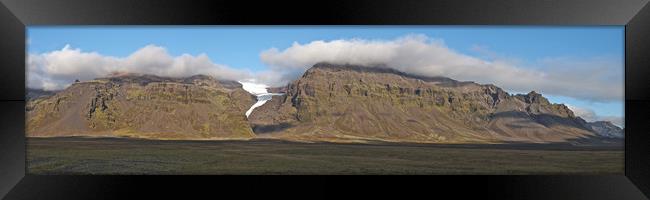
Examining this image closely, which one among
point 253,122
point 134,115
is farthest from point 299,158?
point 134,115

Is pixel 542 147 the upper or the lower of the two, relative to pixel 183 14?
lower

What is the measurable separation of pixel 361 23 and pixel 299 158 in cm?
11335

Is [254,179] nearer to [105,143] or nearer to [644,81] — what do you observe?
[644,81]

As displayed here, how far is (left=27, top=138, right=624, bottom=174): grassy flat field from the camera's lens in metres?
107

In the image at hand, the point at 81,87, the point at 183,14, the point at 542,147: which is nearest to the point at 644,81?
the point at 183,14

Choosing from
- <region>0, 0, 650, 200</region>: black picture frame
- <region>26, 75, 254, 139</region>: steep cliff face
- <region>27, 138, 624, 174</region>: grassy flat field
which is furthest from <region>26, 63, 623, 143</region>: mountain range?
<region>0, 0, 650, 200</region>: black picture frame

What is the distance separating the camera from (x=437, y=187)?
545 inches

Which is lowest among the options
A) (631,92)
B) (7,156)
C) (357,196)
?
(357,196)

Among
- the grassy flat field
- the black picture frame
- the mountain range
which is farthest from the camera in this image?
the mountain range

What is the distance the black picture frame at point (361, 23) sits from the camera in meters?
13.0

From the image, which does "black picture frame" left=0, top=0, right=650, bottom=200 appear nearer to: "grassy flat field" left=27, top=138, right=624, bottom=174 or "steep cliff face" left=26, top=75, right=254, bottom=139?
"grassy flat field" left=27, top=138, right=624, bottom=174

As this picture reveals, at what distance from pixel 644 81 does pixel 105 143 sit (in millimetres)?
155880

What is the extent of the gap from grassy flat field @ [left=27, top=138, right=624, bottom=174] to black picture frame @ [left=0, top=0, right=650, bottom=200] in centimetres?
7768

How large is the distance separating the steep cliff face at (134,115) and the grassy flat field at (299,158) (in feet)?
24.5
